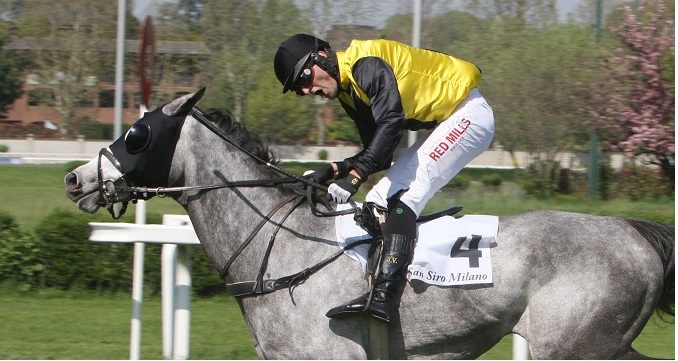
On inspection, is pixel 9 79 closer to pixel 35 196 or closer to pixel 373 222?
pixel 35 196

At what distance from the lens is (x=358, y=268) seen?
3.89 meters

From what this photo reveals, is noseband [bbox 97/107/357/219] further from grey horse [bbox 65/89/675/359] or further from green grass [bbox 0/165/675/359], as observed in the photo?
green grass [bbox 0/165/675/359]

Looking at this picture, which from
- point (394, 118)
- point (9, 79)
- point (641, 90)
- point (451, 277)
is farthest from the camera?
point (9, 79)

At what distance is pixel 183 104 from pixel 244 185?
0.43m

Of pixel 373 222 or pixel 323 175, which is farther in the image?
pixel 323 175

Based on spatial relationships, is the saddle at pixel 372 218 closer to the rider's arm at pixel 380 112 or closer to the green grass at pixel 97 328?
the rider's arm at pixel 380 112

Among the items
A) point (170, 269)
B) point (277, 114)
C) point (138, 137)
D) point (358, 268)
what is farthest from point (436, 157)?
point (277, 114)

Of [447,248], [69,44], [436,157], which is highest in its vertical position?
[436,157]

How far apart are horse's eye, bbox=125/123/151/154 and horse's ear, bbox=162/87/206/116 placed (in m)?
0.13

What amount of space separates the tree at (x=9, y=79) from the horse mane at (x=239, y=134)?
24.5m

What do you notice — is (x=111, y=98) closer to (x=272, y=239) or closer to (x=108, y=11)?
(x=108, y=11)

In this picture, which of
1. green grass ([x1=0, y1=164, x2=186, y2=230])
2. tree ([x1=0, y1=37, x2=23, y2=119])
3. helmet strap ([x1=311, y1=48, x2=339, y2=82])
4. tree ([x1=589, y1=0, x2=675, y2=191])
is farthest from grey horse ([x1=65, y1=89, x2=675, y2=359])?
tree ([x1=0, y1=37, x2=23, y2=119])

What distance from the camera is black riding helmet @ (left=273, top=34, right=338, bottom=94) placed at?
390 centimetres

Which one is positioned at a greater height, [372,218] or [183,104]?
[183,104]
